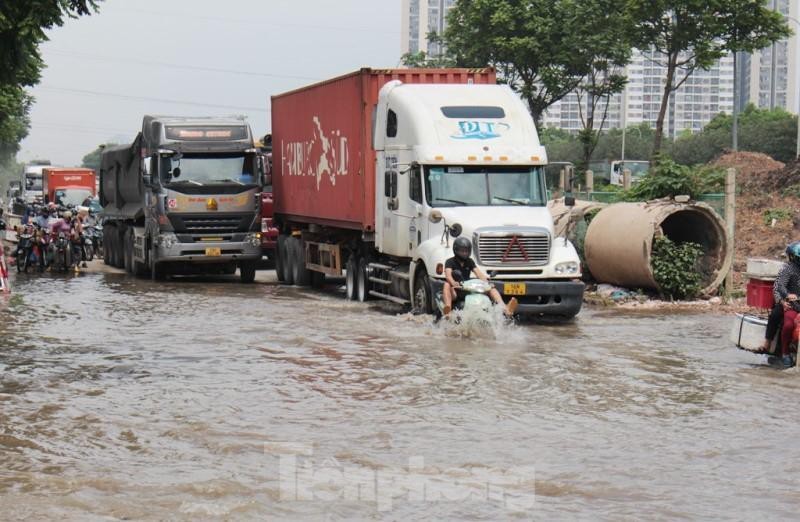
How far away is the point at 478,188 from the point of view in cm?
1894

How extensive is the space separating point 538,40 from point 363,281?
34413 mm

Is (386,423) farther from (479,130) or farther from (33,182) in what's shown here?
(33,182)

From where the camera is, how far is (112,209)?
32.8m

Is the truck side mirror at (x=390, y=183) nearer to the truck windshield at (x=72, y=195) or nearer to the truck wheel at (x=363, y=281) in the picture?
the truck wheel at (x=363, y=281)

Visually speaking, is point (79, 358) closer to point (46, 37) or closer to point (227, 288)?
point (46, 37)

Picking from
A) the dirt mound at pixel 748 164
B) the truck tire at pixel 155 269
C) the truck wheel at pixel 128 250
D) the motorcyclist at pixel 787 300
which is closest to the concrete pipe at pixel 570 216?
the truck tire at pixel 155 269

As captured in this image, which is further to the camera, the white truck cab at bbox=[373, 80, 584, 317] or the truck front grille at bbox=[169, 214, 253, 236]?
the truck front grille at bbox=[169, 214, 253, 236]

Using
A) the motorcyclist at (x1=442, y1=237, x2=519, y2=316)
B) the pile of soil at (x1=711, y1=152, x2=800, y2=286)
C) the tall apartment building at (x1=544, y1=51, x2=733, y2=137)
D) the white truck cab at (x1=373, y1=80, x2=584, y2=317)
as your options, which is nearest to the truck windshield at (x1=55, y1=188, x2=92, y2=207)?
the pile of soil at (x1=711, y1=152, x2=800, y2=286)

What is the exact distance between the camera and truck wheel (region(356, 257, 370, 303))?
2186 cm

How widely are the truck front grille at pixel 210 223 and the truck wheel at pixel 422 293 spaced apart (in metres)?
8.23

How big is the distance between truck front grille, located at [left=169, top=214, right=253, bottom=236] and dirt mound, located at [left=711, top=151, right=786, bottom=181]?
15026mm

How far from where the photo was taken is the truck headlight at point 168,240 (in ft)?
85.3

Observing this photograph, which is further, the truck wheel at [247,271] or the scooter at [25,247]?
the scooter at [25,247]

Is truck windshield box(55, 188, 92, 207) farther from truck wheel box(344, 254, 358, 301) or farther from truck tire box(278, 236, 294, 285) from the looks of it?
truck wheel box(344, 254, 358, 301)
